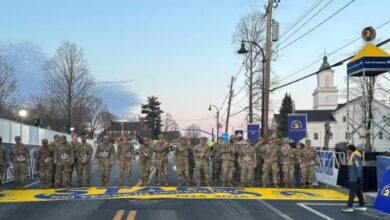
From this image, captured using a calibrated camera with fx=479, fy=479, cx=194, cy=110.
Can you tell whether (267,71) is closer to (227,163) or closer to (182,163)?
(227,163)

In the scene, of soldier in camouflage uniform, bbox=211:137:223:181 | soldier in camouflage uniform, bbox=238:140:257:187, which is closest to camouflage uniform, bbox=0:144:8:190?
soldier in camouflage uniform, bbox=211:137:223:181

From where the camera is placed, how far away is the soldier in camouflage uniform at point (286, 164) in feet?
59.4

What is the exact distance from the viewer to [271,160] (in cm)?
1805

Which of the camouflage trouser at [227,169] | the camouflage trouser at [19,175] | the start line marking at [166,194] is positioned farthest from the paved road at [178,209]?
the camouflage trouser at [227,169]

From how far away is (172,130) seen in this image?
158625 millimetres

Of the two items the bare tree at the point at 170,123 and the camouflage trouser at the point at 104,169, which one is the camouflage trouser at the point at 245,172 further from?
the bare tree at the point at 170,123

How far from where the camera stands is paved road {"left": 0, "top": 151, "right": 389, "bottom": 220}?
424 inches

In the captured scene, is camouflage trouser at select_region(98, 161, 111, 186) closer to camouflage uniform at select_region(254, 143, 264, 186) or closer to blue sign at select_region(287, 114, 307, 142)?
camouflage uniform at select_region(254, 143, 264, 186)

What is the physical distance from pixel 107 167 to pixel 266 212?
7564 mm

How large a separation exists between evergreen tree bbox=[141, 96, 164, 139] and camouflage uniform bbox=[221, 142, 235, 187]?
11384cm

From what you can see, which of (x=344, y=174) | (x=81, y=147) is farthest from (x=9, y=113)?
(x=344, y=174)

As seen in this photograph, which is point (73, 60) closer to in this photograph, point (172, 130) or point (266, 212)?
point (266, 212)

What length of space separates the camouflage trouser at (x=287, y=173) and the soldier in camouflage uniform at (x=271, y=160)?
1.24 ft

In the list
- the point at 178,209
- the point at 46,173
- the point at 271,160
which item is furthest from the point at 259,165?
the point at 46,173
